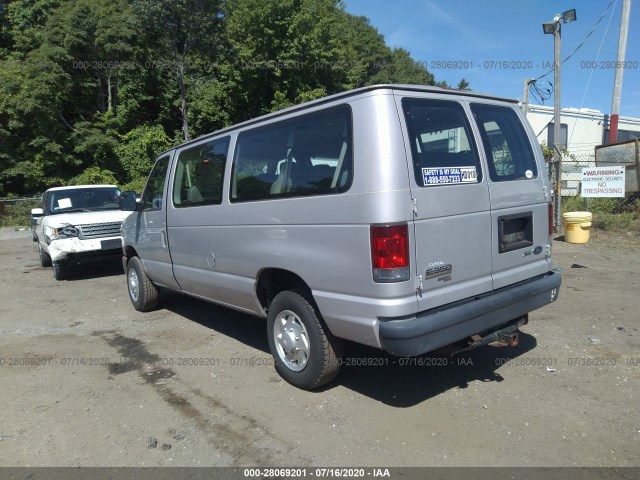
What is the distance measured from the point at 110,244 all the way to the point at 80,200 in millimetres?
1697

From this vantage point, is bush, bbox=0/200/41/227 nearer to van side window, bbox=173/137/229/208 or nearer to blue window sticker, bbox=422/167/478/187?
van side window, bbox=173/137/229/208

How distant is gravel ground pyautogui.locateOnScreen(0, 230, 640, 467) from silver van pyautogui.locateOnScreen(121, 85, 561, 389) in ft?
1.64

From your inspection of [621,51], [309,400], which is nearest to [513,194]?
[309,400]

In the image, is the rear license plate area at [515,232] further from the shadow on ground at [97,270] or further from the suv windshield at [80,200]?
the suv windshield at [80,200]

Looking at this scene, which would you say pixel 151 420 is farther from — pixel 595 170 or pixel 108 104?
pixel 108 104

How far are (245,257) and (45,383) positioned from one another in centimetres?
225

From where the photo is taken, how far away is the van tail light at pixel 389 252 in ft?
10.2

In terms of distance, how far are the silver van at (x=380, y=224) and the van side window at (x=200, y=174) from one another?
4 cm

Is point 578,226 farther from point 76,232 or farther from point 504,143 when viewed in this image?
point 76,232

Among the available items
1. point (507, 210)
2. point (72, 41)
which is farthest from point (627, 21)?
point (72, 41)

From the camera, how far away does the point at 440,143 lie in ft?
11.7

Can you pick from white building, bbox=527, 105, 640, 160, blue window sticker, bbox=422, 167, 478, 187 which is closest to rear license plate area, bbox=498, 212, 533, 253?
blue window sticker, bbox=422, 167, 478, 187

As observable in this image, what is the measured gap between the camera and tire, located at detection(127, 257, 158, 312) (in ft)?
21.3

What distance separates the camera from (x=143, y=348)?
5.30 metres
